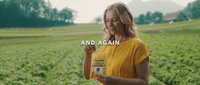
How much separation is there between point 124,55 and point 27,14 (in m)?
50.4

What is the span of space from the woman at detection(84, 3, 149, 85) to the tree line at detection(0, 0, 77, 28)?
4369 cm

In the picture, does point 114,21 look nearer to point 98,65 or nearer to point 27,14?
point 98,65

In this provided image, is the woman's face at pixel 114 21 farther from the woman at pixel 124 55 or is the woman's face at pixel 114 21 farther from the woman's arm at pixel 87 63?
the woman's arm at pixel 87 63

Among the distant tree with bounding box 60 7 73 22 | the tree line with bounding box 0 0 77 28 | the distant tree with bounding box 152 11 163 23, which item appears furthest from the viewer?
the distant tree with bounding box 152 11 163 23

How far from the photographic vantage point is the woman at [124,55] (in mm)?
1305

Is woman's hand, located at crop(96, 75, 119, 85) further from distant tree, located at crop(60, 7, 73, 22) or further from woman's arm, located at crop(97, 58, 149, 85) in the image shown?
distant tree, located at crop(60, 7, 73, 22)

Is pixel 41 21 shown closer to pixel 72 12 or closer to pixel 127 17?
pixel 72 12

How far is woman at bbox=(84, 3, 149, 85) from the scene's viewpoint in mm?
1305

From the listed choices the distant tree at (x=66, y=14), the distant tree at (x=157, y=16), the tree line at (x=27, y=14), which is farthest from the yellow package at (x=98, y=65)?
the distant tree at (x=157, y=16)

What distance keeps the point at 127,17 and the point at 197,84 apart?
611 centimetres

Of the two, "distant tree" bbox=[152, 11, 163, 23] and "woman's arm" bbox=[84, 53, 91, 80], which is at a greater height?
"distant tree" bbox=[152, 11, 163, 23]

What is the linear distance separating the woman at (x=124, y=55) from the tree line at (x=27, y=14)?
43692 mm

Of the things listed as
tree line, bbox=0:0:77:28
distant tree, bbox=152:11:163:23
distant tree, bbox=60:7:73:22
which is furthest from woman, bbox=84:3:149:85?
distant tree, bbox=152:11:163:23

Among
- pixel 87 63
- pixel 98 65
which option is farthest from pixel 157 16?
pixel 98 65
